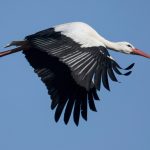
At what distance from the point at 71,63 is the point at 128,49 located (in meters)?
2.56

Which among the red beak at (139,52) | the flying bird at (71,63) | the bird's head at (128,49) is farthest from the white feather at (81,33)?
the red beak at (139,52)

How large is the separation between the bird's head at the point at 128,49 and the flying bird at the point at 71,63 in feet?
0.65

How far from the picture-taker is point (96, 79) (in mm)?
9961

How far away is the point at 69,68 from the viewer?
10.6 m

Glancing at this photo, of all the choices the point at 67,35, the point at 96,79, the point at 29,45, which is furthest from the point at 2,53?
the point at 96,79

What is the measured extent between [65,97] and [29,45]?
92cm

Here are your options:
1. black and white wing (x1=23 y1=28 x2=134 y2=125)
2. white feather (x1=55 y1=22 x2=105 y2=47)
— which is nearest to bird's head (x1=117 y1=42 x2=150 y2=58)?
white feather (x1=55 y1=22 x2=105 y2=47)

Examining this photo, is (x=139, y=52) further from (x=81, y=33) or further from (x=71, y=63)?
(x=71, y=63)

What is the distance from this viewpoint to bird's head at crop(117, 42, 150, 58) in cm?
1216

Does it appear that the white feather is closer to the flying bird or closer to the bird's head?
the flying bird

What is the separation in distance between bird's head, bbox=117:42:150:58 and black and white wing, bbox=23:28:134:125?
1.30 m

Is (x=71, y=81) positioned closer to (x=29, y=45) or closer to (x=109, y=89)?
(x=29, y=45)

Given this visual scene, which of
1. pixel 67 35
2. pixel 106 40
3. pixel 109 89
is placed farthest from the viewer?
pixel 106 40

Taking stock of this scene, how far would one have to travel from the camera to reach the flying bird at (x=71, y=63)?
10.0m
